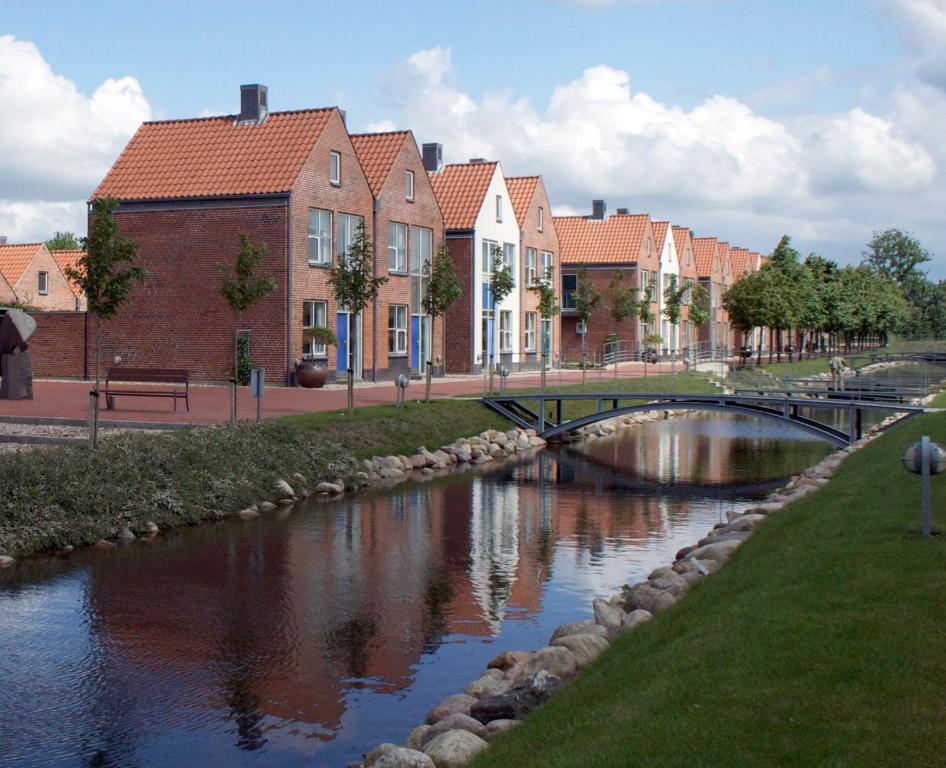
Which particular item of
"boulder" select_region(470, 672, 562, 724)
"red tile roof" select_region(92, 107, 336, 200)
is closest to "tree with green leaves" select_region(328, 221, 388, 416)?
"red tile roof" select_region(92, 107, 336, 200)

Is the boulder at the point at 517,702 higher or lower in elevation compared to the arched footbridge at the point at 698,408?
lower

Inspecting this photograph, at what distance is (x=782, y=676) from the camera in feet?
23.7

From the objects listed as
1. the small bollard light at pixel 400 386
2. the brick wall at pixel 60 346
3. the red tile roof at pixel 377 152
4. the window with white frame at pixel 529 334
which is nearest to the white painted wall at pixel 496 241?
the window with white frame at pixel 529 334

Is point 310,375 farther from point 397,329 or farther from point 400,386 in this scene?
point 397,329

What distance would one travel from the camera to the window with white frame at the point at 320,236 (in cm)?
3650

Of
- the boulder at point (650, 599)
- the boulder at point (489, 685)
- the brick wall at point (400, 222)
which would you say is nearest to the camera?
the boulder at point (489, 685)

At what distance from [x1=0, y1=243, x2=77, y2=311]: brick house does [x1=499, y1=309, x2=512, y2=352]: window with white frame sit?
A: 2692 cm

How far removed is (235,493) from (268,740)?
1078 cm

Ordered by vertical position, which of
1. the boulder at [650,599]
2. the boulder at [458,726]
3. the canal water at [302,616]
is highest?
the boulder at [650,599]

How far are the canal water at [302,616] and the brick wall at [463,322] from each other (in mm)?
23357

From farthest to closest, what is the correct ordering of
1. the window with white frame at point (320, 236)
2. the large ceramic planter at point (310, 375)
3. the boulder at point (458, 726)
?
the window with white frame at point (320, 236), the large ceramic planter at point (310, 375), the boulder at point (458, 726)

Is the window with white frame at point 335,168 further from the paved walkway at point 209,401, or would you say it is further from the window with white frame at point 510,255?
the window with white frame at point 510,255

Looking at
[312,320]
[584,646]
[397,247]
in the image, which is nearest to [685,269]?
[397,247]

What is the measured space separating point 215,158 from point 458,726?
31729 millimetres
